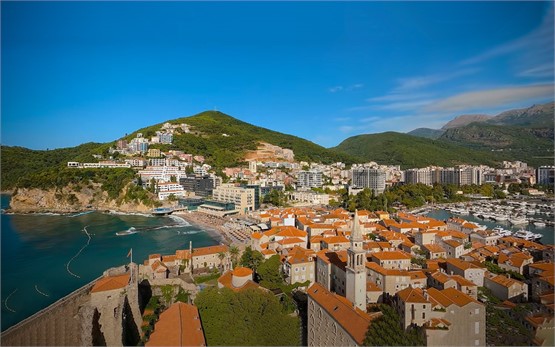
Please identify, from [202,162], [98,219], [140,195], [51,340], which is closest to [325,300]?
[51,340]

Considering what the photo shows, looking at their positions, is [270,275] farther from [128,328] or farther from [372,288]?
[128,328]

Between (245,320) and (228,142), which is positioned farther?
(228,142)

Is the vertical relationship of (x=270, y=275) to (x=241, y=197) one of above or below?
below

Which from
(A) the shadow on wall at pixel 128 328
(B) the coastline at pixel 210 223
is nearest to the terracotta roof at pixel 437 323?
(A) the shadow on wall at pixel 128 328

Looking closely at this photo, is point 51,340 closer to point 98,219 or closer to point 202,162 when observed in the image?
point 98,219

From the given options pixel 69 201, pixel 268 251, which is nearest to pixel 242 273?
pixel 268 251
